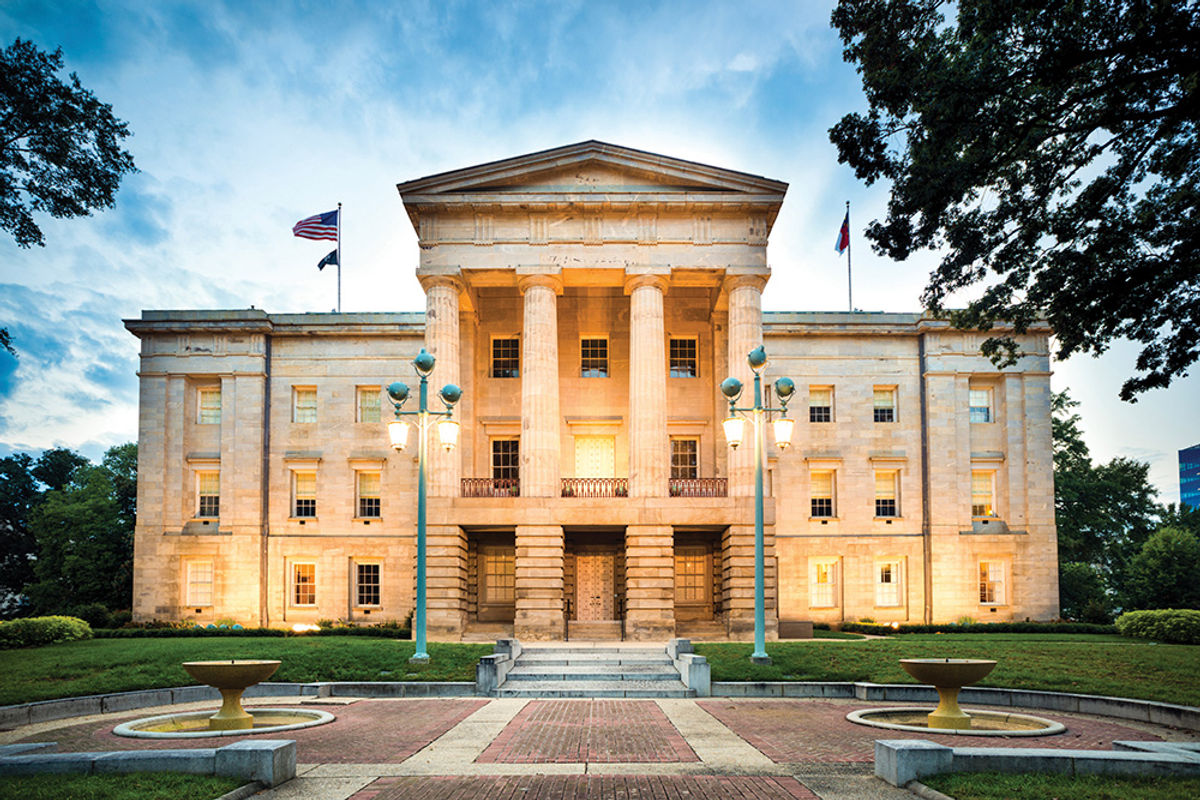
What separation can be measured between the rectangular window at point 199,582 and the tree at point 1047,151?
33490 millimetres

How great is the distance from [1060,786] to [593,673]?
1388cm

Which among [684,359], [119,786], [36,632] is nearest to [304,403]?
[36,632]

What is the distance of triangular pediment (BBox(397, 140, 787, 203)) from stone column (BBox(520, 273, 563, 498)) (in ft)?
12.2

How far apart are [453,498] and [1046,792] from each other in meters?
24.9

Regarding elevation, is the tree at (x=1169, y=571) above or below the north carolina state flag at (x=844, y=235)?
below

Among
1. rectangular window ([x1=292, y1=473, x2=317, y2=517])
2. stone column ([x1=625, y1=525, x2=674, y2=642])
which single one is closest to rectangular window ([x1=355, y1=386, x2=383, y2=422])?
rectangular window ([x1=292, y1=473, x2=317, y2=517])

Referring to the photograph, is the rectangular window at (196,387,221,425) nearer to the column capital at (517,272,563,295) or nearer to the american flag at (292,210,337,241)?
the american flag at (292,210,337,241)

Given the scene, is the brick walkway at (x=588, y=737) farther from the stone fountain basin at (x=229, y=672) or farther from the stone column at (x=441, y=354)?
the stone column at (x=441, y=354)

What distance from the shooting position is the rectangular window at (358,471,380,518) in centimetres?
4044

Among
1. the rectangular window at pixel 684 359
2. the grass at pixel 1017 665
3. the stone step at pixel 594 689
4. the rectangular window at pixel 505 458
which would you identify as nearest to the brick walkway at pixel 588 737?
the stone step at pixel 594 689

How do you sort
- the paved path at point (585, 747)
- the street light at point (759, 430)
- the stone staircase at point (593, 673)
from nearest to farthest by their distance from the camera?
the paved path at point (585, 747)
the stone staircase at point (593, 673)
the street light at point (759, 430)

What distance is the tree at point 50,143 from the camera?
1677cm

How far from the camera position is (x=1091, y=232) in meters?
17.2

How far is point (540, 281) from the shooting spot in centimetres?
3319
